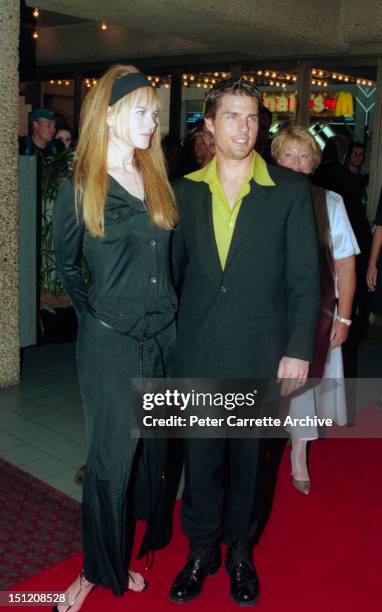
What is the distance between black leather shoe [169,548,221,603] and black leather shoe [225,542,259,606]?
3.1 inches

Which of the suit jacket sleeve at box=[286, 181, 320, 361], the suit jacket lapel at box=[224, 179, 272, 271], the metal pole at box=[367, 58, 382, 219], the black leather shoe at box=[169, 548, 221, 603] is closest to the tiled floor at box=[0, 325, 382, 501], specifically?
the black leather shoe at box=[169, 548, 221, 603]

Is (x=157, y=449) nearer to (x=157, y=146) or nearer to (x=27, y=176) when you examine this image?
(x=157, y=146)

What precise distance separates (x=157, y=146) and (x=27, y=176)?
2.63 m

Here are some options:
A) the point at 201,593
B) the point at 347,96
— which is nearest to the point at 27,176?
the point at 201,593

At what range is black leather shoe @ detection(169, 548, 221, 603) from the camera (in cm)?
256

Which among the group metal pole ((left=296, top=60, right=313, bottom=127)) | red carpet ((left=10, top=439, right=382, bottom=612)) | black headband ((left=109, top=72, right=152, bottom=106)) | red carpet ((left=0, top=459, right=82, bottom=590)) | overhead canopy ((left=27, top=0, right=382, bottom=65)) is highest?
overhead canopy ((left=27, top=0, right=382, bottom=65))

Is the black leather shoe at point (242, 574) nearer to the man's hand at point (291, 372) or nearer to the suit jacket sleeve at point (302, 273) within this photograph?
the man's hand at point (291, 372)

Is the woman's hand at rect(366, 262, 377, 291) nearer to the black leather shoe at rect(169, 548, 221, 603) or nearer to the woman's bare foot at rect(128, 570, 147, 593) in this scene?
the black leather shoe at rect(169, 548, 221, 603)

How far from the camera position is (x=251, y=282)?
7.94ft

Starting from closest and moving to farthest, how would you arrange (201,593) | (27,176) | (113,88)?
(113,88) < (201,593) < (27,176)

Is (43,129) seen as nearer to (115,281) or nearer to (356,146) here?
(356,146)

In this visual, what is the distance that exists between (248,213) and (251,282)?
9.2 inches

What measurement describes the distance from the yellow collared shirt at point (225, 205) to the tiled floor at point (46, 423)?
1.56 metres

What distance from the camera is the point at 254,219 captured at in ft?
7.86
